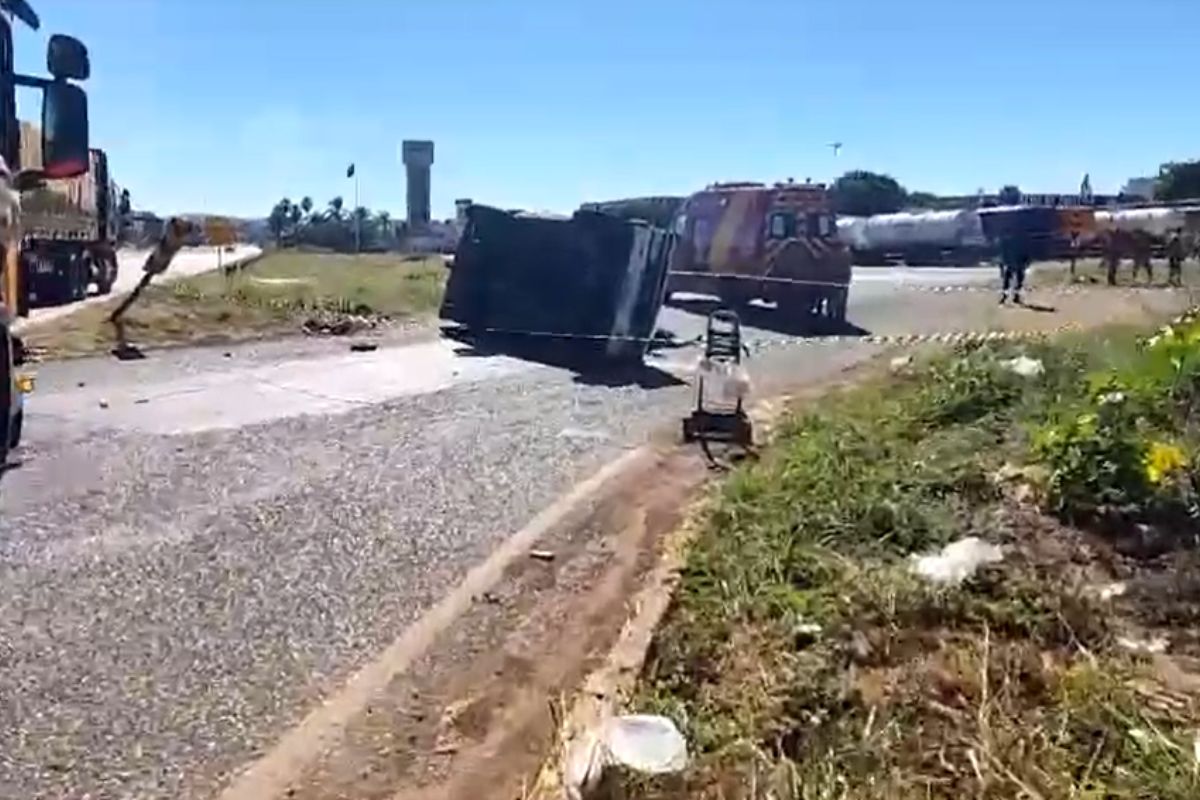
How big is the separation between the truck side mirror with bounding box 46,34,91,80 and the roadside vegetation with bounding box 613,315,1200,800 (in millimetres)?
4979

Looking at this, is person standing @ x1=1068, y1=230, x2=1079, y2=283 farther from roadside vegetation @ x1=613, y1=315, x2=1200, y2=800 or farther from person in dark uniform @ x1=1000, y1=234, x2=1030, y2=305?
roadside vegetation @ x1=613, y1=315, x2=1200, y2=800

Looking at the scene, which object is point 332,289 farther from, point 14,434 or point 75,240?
point 14,434

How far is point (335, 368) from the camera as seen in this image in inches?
594

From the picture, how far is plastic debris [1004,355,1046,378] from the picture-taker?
10.4 m

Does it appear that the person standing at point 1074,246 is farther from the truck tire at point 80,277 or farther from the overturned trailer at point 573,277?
the truck tire at point 80,277

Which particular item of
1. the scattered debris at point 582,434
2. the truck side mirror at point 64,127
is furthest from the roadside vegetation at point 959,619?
the truck side mirror at point 64,127

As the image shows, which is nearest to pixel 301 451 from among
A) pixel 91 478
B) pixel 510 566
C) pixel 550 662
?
pixel 91 478

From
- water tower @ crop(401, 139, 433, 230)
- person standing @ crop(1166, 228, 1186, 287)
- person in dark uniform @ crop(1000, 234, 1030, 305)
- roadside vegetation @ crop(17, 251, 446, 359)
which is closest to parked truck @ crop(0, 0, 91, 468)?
roadside vegetation @ crop(17, 251, 446, 359)

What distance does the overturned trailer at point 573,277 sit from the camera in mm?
16891

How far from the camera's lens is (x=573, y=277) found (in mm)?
17312

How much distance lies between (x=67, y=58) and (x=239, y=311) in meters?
12.0

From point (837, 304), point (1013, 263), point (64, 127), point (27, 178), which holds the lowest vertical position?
point (837, 304)

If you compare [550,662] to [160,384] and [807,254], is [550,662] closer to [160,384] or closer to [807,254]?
[160,384]

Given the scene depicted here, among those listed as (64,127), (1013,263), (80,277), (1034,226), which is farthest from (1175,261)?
(64,127)
